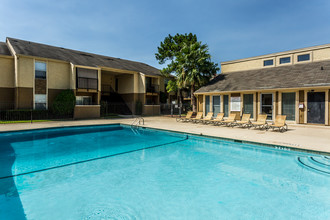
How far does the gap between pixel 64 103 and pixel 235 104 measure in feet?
52.4

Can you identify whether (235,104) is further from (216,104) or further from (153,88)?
(153,88)

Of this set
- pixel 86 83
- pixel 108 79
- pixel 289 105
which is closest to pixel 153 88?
pixel 108 79

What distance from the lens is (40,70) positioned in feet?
→ 64.3

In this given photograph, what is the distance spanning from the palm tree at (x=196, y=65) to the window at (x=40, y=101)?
1422cm

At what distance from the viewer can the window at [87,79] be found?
21.1 metres

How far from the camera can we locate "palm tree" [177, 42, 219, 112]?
68.0 ft

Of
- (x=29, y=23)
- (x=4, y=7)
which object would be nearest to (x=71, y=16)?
(x=29, y=23)

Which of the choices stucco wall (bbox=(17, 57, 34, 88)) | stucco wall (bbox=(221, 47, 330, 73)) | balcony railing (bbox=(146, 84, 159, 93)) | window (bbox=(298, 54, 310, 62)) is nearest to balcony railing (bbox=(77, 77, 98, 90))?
stucco wall (bbox=(17, 57, 34, 88))

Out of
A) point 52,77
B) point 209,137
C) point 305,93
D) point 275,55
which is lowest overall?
point 209,137

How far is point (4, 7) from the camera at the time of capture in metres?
11.5

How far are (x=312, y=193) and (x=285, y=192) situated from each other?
23.9 inches

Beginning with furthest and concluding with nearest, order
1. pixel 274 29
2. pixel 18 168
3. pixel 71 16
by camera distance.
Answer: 1. pixel 274 29
2. pixel 71 16
3. pixel 18 168

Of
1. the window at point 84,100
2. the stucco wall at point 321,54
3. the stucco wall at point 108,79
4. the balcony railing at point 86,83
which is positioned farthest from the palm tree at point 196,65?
the stucco wall at point 108,79

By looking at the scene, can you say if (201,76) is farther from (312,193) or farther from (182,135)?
(312,193)
